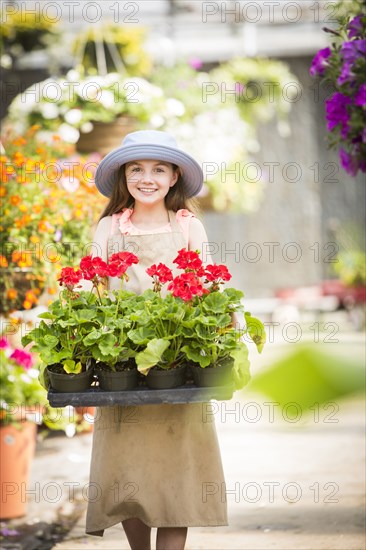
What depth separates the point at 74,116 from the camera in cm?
503

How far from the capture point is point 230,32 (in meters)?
10.6

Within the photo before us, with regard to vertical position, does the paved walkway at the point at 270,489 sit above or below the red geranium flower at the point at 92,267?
Result: below

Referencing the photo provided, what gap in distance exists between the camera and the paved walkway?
338 centimetres

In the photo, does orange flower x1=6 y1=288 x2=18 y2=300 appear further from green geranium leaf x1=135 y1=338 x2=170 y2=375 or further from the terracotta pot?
green geranium leaf x1=135 y1=338 x2=170 y2=375

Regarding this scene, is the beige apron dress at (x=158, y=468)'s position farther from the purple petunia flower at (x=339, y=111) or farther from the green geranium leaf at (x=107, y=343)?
the purple petunia flower at (x=339, y=111)

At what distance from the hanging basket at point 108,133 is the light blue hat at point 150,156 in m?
2.43

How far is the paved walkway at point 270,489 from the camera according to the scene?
133 inches

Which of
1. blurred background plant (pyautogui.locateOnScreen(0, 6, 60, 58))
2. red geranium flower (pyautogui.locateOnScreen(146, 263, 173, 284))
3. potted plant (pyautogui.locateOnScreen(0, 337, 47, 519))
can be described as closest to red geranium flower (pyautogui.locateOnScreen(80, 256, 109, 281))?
red geranium flower (pyautogui.locateOnScreen(146, 263, 173, 284))

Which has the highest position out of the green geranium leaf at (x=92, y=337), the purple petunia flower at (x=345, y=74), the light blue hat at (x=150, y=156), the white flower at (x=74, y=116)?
the white flower at (x=74, y=116)

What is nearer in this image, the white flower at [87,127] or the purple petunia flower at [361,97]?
the purple petunia flower at [361,97]

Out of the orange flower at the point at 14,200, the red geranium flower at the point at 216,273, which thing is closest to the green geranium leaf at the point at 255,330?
the red geranium flower at the point at 216,273

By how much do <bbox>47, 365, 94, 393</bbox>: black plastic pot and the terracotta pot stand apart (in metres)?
1.43

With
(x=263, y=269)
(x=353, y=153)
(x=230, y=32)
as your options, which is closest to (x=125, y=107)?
(x=353, y=153)

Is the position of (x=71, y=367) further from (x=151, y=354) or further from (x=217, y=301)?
(x=217, y=301)
